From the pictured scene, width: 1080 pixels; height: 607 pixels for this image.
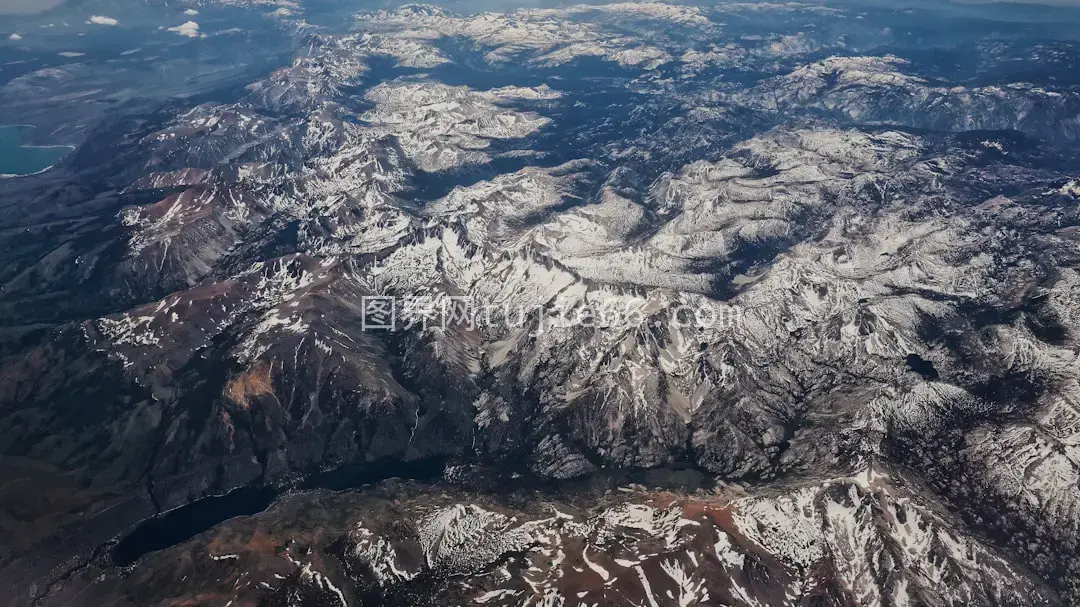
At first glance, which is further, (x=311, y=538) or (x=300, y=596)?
(x=311, y=538)

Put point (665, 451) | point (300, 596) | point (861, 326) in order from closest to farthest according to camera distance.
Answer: point (300, 596), point (665, 451), point (861, 326)

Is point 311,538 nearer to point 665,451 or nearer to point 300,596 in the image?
point 300,596

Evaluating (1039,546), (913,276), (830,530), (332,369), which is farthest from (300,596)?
(913,276)

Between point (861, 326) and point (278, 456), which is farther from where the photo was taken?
point (861, 326)

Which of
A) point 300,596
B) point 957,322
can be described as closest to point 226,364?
point 300,596

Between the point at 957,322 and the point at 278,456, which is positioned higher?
the point at 957,322

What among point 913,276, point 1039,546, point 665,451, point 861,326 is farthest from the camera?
point 913,276

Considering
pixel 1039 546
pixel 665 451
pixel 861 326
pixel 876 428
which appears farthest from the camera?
pixel 861 326

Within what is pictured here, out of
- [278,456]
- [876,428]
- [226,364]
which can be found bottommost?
[278,456]

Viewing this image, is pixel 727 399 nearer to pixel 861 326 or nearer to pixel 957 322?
pixel 861 326
